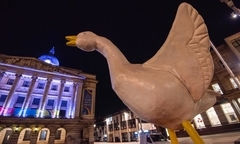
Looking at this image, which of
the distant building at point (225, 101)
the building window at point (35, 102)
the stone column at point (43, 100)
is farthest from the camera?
the building window at point (35, 102)

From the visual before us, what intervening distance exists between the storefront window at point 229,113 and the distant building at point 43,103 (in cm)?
2168

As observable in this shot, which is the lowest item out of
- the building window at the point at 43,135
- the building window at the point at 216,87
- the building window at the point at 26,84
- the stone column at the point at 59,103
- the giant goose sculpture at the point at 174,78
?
the giant goose sculpture at the point at 174,78

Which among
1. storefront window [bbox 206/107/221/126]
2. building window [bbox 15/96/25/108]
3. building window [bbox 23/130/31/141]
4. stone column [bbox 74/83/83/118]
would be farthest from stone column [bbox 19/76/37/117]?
storefront window [bbox 206/107/221/126]

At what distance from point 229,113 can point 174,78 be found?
18.3 m

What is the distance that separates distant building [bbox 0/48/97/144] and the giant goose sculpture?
82.0 feet

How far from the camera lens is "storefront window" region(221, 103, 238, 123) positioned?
13.7m

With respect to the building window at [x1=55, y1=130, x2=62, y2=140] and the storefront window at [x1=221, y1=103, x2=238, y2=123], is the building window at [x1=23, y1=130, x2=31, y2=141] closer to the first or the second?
the building window at [x1=55, y1=130, x2=62, y2=140]

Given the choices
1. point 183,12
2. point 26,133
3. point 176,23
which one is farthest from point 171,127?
point 26,133

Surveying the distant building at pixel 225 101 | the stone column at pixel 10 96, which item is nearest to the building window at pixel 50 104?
the stone column at pixel 10 96

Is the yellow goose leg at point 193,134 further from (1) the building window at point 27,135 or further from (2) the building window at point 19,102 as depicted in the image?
(2) the building window at point 19,102

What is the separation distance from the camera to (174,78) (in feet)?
4.60

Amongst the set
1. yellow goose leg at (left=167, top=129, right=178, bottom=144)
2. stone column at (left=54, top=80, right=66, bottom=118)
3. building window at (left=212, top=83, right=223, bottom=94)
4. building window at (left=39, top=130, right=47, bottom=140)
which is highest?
stone column at (left=54, top=80, right=66, bottom=118)

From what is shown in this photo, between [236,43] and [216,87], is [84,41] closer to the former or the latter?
[236,43]

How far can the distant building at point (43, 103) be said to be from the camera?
20047 mm
